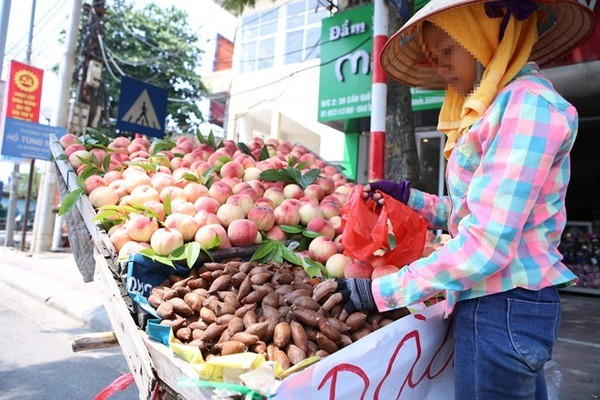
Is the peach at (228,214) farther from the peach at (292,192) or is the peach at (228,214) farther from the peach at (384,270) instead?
the peach at (384,270)

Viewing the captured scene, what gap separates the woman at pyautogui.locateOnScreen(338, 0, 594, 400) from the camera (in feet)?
4.03

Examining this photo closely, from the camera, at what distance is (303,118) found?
15953 mm

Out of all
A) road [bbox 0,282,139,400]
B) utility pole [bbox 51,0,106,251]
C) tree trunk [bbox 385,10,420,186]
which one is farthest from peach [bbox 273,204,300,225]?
utility pole [bbox 51,0,106,251]

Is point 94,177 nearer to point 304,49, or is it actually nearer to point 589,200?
point 589,200

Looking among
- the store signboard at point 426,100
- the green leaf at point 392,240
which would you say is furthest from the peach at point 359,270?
the store signboard at point 426,100

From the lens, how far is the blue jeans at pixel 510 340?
132 centimetres

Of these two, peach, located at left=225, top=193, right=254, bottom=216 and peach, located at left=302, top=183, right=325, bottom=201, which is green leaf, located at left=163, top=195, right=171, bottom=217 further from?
peach, located at left=302, top=183, right=325, bottom=201

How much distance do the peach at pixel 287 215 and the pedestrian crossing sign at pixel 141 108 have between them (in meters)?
5.72

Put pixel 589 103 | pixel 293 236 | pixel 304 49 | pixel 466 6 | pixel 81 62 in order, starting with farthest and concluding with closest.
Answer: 1. pixel 304 49
2. pixel 81 62
3. pixel 589 103
4. pixel 293 236
5. pixel 466 6

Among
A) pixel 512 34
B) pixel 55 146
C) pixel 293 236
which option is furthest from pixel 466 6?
pixel 55 146

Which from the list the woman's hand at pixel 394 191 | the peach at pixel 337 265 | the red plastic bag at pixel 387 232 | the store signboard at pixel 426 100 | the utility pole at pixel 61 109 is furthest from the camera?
the utility pole at pixel 61 109

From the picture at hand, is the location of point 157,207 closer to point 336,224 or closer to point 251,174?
point 251,174

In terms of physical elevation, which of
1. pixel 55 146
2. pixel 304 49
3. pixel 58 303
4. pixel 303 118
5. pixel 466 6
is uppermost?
pixel 304 49

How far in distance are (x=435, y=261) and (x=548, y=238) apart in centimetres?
37
